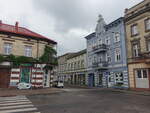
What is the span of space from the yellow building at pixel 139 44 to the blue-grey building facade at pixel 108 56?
124 cm

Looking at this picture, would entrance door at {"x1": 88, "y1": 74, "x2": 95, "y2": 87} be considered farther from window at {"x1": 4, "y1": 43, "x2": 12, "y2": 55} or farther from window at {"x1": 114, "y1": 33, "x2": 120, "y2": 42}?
window at {"x1": 4, "y1": 43, "x2": 12, "y2": 55}

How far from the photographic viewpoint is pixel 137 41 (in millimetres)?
21609

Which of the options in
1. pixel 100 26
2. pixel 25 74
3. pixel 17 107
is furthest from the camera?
pixel 100 26

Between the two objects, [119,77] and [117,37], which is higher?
[117,37]

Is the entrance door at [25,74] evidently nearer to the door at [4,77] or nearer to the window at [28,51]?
the door at [4,77]

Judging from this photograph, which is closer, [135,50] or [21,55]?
[21,55]

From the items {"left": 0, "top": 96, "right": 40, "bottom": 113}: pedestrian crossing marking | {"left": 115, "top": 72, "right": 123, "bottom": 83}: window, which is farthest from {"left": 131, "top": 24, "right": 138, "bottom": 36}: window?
{"left": 0, "top": 96, "right": 40, "bottom": 113}: pedestrian crossing marking

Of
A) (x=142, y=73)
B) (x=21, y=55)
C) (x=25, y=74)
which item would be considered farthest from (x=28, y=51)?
(x=142, y=73)

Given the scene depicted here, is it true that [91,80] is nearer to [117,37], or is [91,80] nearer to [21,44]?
[117,37]

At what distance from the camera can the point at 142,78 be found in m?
20.3

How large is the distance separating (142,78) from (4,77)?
64.6ft

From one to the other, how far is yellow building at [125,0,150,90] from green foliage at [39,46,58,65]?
12.4 m

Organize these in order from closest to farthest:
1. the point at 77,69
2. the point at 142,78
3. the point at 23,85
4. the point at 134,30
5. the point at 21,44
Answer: the point at 23,85 < the point at 142,78 < the point at 21,44 < the point at 134,30 < the point at 77,69

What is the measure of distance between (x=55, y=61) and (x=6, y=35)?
822 cm
